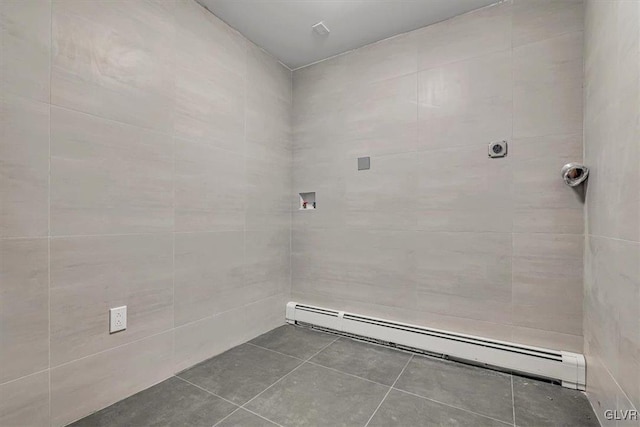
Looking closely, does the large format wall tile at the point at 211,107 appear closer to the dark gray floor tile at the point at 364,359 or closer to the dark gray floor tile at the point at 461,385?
the dark gray floor tile at the point at 364,359

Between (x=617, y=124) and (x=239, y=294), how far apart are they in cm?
217

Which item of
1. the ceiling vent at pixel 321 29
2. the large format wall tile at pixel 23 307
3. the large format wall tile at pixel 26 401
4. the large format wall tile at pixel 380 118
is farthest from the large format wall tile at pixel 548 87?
the large format wall tile at pixel 26 401

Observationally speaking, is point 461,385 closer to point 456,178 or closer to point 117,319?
point 456,178

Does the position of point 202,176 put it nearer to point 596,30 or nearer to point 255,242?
point 255,242

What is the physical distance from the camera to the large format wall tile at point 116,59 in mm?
1232

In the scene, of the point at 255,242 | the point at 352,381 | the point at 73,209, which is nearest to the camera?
the point at 73,209

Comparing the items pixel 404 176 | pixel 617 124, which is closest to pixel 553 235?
pixel 617 124

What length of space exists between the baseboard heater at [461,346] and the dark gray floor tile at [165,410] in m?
1.04

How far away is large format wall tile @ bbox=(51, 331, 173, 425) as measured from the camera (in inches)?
47.9

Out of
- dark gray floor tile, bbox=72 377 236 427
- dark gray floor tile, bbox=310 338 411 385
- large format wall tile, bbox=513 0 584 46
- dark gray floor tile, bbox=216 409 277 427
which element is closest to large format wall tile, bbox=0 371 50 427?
dark gray floor tile, bbox=72 377 236 427

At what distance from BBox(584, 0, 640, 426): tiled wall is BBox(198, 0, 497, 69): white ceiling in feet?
2.80

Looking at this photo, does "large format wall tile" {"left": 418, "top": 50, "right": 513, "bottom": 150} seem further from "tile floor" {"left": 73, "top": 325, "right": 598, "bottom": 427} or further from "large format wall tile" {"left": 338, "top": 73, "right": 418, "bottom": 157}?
"tile floor" {"left": 73, "top": 325, "right": 598, "bottom": 427}

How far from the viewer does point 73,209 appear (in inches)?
49.3

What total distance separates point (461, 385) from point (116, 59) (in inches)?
95.6
